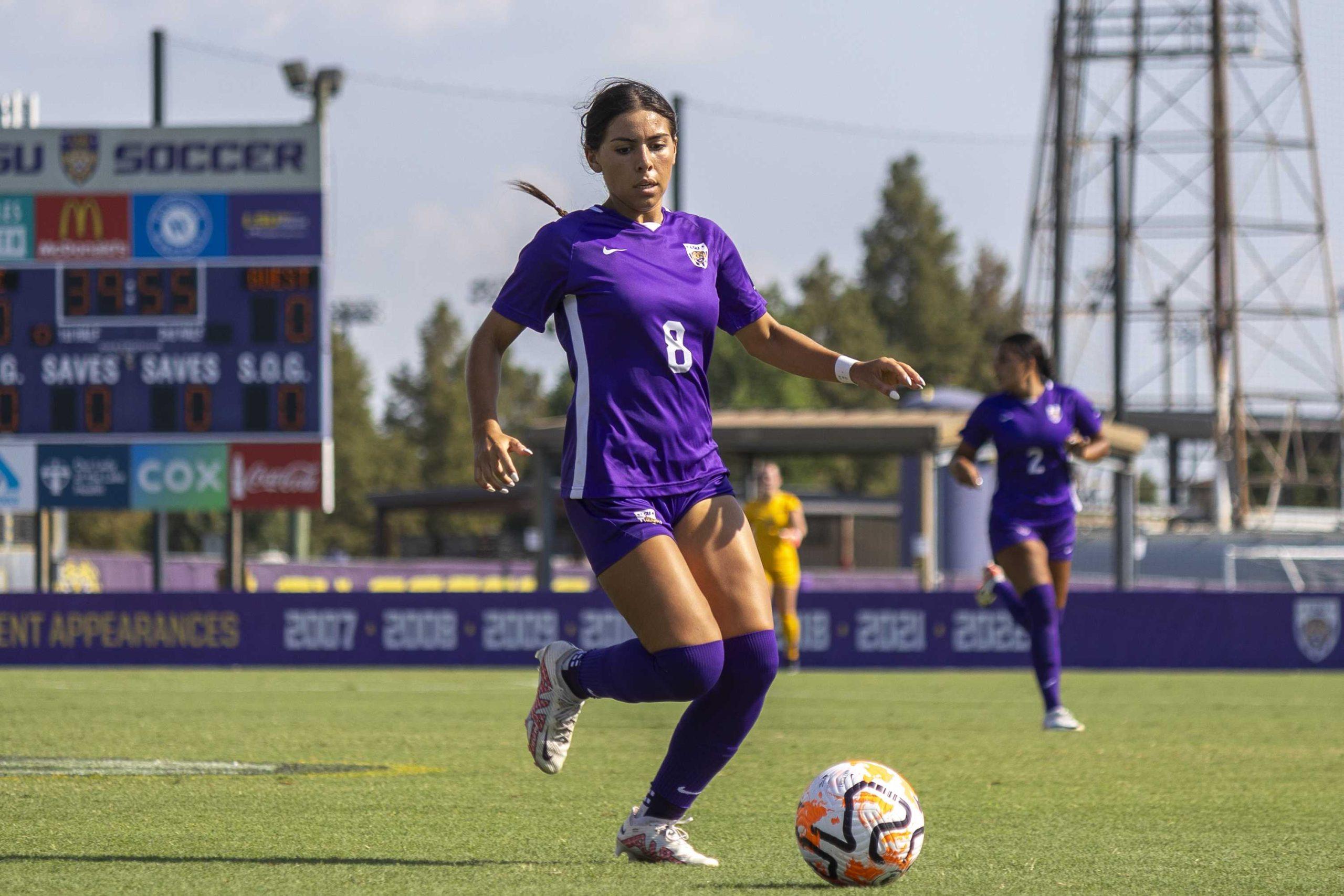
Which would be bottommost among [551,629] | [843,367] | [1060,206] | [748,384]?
[551,629]

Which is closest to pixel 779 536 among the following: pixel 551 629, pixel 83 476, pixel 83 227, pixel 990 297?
pixel 551 629

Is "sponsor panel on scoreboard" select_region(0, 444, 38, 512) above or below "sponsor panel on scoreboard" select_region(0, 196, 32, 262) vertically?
below

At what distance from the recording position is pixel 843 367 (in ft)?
17.1

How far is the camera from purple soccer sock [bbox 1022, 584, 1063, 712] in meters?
10.0

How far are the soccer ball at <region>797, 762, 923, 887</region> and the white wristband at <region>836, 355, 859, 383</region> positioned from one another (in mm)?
1110

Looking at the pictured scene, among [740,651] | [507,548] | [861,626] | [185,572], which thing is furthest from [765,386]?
[740,651]

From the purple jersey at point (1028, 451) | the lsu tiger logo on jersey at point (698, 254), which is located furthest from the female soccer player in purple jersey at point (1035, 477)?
the lsu tiger logo on jersey at point (698, 254)

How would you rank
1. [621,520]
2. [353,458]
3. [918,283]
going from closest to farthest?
1. [621,520]
2. [353,458]
3. [918,283]

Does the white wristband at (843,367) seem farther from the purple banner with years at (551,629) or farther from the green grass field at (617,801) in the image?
the purple banner with years at (551,629)

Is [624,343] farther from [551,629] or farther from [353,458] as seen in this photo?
[353,458]

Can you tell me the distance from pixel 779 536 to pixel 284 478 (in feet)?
Answer: 19.0

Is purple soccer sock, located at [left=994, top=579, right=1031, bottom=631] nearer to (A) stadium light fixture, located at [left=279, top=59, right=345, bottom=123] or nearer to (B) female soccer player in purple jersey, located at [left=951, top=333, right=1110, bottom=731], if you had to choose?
(B) female soccer player in purple jersey, located at [left=951, top=333, right=1110, bottom=731]

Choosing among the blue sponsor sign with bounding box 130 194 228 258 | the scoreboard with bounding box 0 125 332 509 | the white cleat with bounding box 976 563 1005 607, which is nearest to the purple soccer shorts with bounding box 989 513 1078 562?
the white cleat with bounding box 976 563 1005 607

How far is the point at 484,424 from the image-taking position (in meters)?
4.82
